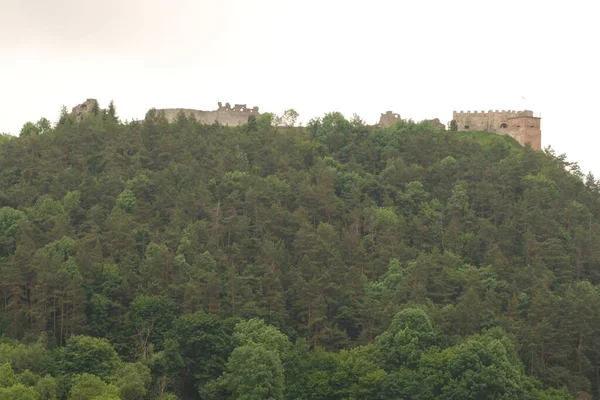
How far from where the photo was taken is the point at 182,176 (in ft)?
344

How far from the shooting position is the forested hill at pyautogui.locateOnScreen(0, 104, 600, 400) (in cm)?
7319

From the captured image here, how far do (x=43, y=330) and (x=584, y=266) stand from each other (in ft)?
153

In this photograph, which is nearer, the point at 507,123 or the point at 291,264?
the point at 291,264

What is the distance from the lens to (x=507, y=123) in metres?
127

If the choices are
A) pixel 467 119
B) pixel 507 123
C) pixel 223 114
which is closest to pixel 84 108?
pixel 223 114

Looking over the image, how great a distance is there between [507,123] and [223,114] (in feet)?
105

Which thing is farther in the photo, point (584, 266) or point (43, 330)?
point (584, 266)

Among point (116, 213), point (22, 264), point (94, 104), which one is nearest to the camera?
point (22, 264)

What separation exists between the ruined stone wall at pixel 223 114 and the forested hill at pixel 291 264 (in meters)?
5.17

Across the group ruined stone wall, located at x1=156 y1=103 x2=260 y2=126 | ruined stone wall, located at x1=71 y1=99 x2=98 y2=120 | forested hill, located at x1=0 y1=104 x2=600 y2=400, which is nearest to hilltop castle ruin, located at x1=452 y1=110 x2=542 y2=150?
forested hill, located at x1=0 y1=104 x2=600 y2=400

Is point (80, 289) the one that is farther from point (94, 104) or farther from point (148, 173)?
point (94, 104)

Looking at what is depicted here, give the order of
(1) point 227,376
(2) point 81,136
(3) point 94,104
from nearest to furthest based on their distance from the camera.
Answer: (1) point 227,376, (2) point 81,136, (3) point 94,104

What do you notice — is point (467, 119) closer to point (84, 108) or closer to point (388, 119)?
point (388, 119)

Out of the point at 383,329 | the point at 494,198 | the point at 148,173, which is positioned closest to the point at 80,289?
the point at 383,329
